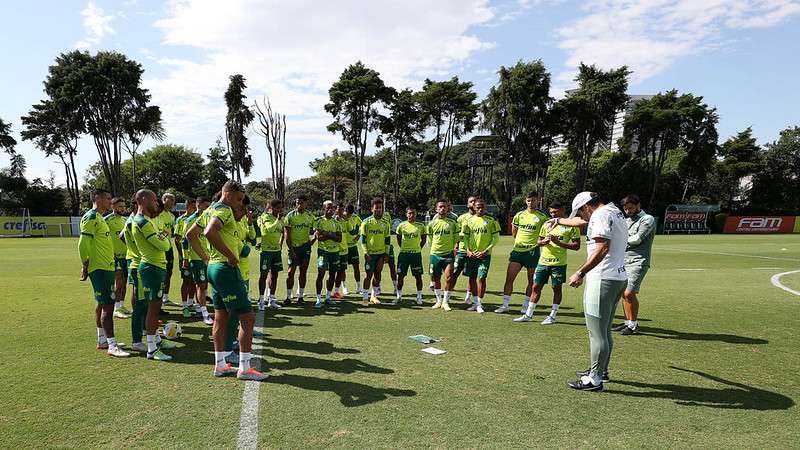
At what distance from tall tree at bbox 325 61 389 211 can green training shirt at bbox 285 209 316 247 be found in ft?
108

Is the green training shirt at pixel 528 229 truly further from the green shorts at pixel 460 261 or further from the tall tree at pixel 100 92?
the tall tree at pixel 100 92

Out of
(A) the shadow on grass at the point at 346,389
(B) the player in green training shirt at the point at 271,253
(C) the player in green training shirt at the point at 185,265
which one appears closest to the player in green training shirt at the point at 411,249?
(B) the player in green training shirt at the point at 271,253

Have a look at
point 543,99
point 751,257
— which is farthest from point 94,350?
point 543,99

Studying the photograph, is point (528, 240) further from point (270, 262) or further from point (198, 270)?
point (198, 270)

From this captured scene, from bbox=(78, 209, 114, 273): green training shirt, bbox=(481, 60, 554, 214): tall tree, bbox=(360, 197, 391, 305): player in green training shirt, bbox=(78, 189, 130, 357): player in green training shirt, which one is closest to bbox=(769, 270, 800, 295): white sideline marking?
bbox=(360, 197, 391, 305): player in green training shirt

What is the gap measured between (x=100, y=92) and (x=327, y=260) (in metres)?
42.8

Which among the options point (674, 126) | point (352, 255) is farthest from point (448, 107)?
point (352, 255)

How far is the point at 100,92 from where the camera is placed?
42.0m

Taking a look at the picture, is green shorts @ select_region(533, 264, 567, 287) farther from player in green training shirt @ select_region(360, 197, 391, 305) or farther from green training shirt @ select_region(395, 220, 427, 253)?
player in green training shirt @ select_region(360, 197, 391, 305)

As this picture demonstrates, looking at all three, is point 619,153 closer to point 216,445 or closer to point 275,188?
point 275,188

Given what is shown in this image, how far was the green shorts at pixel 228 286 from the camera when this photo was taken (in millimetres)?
5070

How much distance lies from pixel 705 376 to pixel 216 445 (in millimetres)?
5340

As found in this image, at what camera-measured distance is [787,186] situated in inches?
2035

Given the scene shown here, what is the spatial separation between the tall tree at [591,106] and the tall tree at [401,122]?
1386cm
